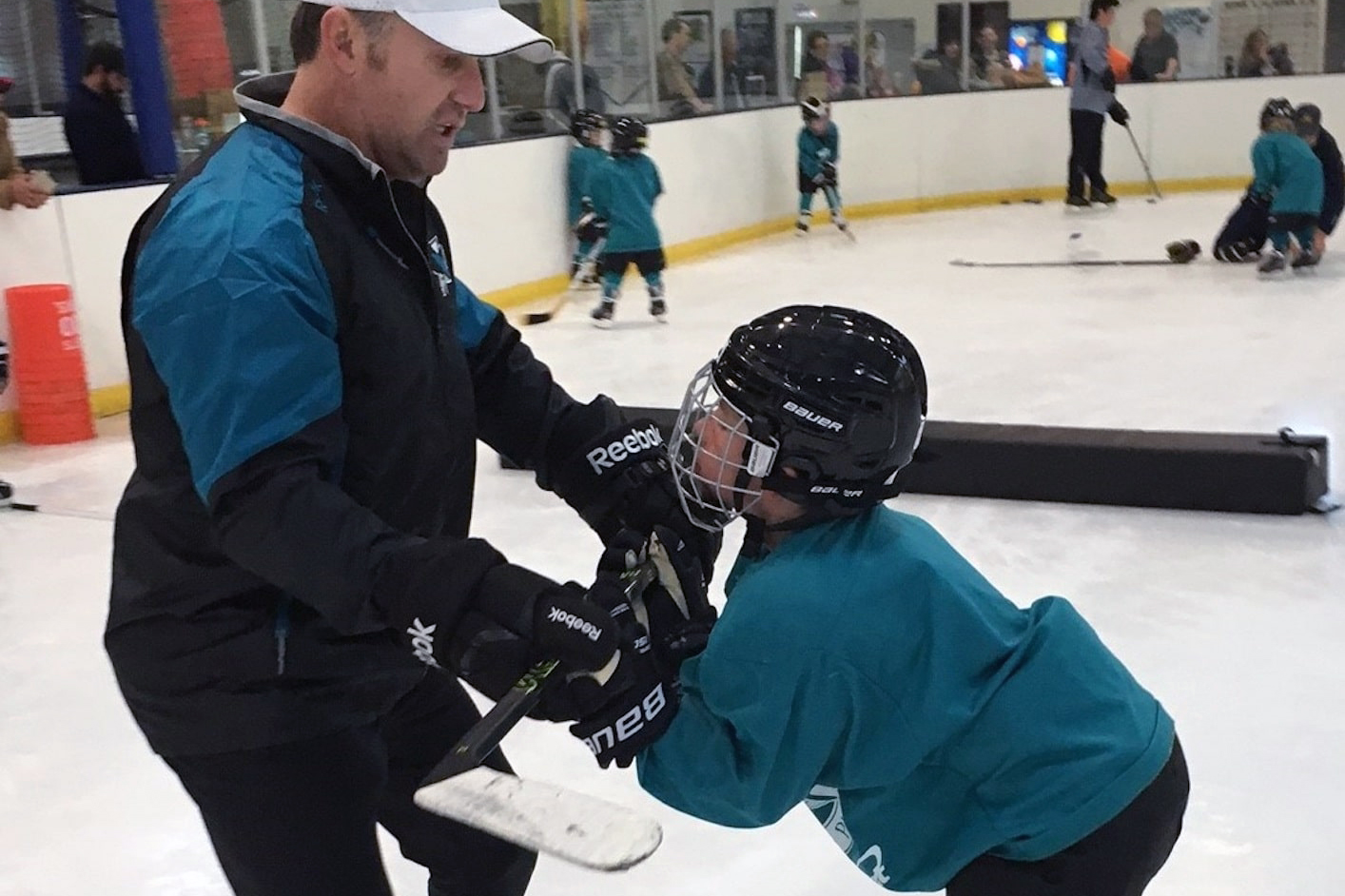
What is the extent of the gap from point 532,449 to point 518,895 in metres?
0.52

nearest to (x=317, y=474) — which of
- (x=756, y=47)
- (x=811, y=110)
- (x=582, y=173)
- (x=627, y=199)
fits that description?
(x=627, y=199)

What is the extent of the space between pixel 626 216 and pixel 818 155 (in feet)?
11.4

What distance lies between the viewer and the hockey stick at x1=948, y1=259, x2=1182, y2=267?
8.34 meters

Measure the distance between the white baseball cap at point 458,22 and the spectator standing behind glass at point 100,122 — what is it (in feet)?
17.3

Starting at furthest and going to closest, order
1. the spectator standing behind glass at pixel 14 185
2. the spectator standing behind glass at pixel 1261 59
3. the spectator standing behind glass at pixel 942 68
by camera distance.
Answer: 1. the spectator standing behind glass at pixel 942 68
2. the spectator standing behind glass at pixel 1261 59
3. the spectator standing behind glass at pixel 14 185

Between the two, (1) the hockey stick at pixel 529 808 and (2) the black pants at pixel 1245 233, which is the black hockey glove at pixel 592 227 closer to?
(2) the black pants at pixel 1245 233

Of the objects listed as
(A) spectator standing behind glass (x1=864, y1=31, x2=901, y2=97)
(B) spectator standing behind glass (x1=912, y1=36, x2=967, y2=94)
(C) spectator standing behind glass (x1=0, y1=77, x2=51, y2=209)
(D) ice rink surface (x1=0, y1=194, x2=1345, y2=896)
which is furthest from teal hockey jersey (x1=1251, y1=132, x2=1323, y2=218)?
(C) spectator standing behind glass (x1=0, y1=77, x2=51, y2=209)

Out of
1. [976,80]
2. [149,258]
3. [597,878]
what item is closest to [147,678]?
[149,258]

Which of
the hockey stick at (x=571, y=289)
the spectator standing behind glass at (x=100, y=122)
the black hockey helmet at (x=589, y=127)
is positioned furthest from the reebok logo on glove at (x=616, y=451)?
the black hockey helmet at (x=589, y=127)

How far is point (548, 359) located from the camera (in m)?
6.47

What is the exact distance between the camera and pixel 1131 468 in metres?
3.89

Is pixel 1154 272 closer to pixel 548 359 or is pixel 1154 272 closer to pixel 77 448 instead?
pixel 548 359

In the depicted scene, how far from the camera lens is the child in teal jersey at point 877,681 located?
1.20 meters

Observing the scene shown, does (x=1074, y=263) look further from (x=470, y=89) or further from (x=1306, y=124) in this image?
(x=470, y=89)
